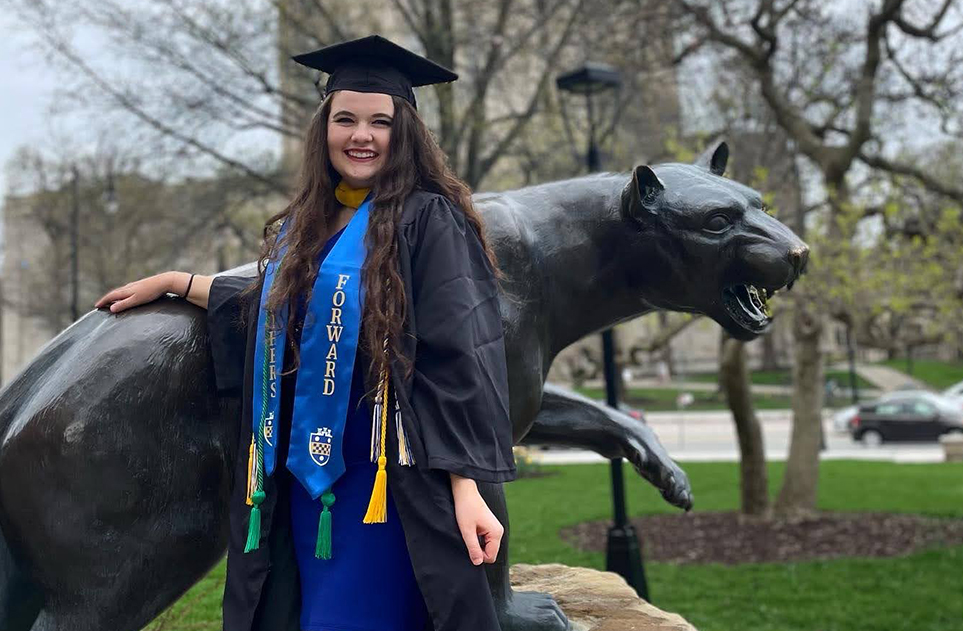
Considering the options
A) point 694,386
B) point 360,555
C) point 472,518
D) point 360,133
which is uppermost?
point 360,133

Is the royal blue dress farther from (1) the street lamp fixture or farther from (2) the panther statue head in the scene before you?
(1) the street lamp fixture

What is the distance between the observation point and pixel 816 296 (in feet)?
31.4

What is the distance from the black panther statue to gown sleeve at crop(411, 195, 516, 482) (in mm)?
374

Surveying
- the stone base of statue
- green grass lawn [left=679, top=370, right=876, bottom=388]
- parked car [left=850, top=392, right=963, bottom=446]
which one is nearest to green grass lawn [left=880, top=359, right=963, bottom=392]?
green grass lawn [left=679, top=370, right=876, bottom=388]

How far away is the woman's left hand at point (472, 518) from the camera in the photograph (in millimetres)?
2045

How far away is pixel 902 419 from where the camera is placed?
2453 cm

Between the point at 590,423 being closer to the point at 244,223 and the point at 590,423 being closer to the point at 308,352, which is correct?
the point at 308,352

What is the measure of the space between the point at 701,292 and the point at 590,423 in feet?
2.19

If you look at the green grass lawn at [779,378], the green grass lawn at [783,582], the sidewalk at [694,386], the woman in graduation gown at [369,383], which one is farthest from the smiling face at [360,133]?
the green grass lawn at [779,378]

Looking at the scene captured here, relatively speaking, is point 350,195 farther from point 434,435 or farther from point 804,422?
point 804,422

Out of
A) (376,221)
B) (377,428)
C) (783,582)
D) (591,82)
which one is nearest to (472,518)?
(377,428)

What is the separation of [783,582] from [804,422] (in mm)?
2854

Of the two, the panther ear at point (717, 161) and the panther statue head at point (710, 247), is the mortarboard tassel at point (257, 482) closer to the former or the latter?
the panther statue head at point (710, 247)

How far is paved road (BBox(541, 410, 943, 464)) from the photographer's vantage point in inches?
816
